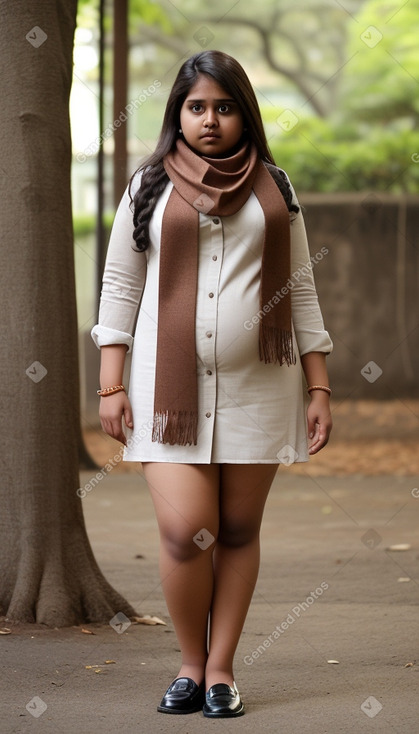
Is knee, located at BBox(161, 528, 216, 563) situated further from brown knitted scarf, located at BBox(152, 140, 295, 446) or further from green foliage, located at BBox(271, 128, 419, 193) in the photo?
green foliage, located at BBox(271, 128, 419, 193)

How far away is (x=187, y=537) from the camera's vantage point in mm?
3375

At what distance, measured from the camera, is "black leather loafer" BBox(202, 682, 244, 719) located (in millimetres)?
3434

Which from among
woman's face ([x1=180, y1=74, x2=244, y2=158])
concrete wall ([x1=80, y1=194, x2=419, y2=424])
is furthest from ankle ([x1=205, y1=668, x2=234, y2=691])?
concrete wall ([x1=80, y1=194, x2=419, y2=424])

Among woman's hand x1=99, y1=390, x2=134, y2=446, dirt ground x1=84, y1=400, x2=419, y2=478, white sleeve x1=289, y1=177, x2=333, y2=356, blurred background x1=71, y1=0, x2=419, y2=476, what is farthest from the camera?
blurred background x1=71, y1=0, x2=419, y2=476

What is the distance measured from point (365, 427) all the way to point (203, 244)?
10.1m

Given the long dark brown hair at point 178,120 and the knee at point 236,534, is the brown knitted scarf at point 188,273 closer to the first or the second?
the long dark brown hair at point 178,120

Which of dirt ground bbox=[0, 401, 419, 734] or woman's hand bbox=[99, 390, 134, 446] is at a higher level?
woman's hand bbox=[99, 390, 134, 446]

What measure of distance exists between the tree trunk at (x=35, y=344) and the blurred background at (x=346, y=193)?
17.4 ft

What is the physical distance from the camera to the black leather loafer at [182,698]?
349 cm

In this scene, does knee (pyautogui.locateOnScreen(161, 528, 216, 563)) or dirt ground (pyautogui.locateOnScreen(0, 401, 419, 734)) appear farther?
dirt ground (pyautogui.locateOnScreen(0, 401, 419, 734))

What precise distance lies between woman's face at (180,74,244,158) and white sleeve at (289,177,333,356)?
30 cm

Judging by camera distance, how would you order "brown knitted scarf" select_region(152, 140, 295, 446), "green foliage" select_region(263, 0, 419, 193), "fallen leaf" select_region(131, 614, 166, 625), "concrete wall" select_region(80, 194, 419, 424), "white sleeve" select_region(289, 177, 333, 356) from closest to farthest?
"brown knitted scarf" select_region(152, 140, 295, 446), "white sleeve" select_region(289, 177, 333, 356), "fallen leaf" select_region(131, 614, 166, 625), "concrete wall" select_region(80, 194, 419, 424), "green foliage" select_region(263, 0, 419, 193)

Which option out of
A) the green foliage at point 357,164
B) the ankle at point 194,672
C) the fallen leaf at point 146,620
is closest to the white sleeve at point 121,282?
the ankle at point 194,672

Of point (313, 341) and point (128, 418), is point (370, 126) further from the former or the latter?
point (128, 418)
